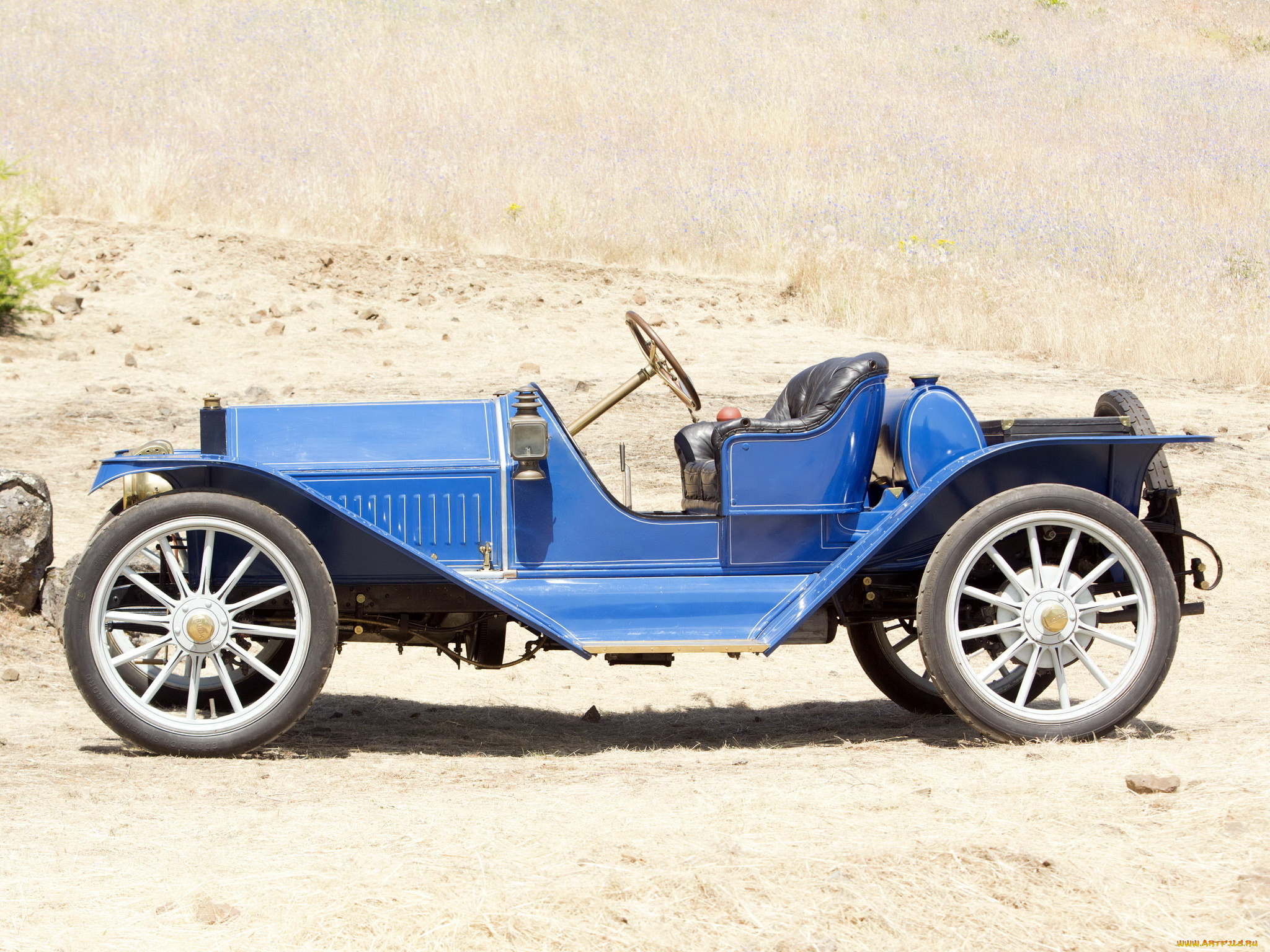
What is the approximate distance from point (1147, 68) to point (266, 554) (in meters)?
27.0

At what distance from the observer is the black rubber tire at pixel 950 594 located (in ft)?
13.7

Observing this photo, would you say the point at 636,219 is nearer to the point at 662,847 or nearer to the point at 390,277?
the point at 390,277

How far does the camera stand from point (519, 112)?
19.8m

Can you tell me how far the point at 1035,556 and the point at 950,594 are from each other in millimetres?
335

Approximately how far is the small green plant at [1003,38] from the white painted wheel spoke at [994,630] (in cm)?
2642

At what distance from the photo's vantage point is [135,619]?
13.2 feet

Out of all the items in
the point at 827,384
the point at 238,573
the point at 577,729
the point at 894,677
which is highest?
the point at 827,384

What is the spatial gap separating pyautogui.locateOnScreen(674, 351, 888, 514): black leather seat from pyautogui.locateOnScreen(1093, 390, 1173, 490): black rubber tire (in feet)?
3.09

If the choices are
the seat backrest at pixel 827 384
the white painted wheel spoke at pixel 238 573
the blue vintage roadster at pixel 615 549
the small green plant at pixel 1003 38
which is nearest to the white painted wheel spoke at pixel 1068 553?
the blue vintage roadster at pixel 615 549

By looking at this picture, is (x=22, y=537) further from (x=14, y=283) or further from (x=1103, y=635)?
(x=14, y=283)

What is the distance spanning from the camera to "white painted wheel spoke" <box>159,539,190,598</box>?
161 inches

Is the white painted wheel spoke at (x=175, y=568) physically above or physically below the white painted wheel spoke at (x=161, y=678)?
above

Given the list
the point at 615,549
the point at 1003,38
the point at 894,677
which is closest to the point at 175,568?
the point at 615,549

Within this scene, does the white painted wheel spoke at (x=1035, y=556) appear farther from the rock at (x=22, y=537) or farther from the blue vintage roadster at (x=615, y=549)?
the rock at (x=22, y=537)
